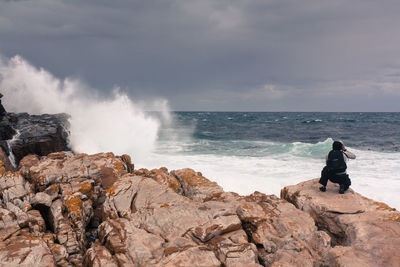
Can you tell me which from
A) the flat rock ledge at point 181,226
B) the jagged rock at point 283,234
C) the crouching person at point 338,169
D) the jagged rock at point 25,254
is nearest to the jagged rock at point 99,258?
the flat rock ledge at point 181,226

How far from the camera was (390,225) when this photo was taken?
14.8 ft

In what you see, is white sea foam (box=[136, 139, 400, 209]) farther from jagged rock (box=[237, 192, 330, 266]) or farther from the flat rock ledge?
jagged rock (box=[237, 192, 330, 266])

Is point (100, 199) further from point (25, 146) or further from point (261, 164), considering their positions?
point (261, 164)

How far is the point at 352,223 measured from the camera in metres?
4.85

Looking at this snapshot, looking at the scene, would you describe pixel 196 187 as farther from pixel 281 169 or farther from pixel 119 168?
pixel 281 169

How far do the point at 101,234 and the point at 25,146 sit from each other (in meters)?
12.3

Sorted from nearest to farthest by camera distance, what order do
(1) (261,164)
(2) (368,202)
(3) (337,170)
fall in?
(2) (368,202) → (3) (337,170) → (1) (261,164)

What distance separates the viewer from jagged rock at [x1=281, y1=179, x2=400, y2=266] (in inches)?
140

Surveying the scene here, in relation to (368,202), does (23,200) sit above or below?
below

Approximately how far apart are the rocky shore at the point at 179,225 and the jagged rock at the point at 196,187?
0.14 ft

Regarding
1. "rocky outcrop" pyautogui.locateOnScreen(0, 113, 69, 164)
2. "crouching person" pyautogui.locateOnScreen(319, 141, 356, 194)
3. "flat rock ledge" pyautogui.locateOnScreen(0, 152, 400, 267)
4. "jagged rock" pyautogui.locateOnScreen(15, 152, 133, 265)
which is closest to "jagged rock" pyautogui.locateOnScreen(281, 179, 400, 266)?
"flat rock ledge" pyautogui.locateOnScreen(0, 152, 400, 267)

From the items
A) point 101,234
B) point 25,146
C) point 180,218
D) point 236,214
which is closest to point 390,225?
point 236,214

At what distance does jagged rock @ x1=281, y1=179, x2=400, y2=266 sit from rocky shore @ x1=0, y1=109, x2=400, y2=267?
17 millimetres

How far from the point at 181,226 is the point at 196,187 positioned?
10.0 feet
